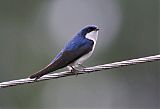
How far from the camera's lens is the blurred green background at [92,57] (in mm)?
10258

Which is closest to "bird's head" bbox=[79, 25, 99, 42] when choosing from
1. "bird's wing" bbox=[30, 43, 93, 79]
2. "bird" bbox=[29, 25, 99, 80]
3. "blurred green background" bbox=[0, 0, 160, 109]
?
"bird" bbox=[29, 25, 99, 80]

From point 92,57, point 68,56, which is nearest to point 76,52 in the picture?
point 68,56

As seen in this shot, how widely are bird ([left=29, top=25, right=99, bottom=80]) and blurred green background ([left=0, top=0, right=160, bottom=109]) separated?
4.46 metres

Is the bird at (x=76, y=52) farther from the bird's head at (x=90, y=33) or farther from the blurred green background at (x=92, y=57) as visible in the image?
the blurred green background at (x=92, y=57)

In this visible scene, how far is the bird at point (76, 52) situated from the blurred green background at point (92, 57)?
14.6 feet

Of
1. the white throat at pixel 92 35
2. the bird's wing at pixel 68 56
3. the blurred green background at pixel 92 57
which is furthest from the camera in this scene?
the blurred green background at pixel 92 57

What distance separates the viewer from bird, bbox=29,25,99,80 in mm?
4914

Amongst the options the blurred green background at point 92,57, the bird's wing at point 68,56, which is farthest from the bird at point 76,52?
the blurred green background at point 92,57

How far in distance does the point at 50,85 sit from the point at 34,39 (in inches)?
36.7

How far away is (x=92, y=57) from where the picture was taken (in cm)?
1073

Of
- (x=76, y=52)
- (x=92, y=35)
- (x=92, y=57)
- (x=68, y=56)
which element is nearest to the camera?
(x=68, y=56)

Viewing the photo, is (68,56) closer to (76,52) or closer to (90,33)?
(76,52)

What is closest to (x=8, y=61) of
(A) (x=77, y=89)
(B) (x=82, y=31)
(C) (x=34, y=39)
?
(C) (x=34, y=39)

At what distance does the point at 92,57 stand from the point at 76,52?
5.61 meters
